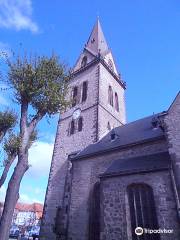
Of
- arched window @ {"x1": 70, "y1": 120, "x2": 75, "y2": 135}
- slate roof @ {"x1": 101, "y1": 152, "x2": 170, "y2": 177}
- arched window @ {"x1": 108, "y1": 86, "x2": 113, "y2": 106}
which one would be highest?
arched window @ {"x1": 108, "y1": 86, "x2": 113, "y2": 106}

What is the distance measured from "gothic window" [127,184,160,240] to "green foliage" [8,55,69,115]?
5.85 m

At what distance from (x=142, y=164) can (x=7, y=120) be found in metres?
9.15

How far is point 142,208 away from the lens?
32.5 feet

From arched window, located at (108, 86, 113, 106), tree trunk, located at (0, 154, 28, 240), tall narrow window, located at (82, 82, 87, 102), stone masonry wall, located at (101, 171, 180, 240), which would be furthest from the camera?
arched window, located at (108, 86, 113, 106)

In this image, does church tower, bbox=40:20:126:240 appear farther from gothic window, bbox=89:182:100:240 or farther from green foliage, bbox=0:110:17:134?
green foliage, bbox=0:110:17:134

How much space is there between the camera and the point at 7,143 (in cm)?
1347

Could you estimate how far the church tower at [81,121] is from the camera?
16.2 metres

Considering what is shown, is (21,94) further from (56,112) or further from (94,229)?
(94,229)

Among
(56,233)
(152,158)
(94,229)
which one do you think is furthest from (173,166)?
(56,233)

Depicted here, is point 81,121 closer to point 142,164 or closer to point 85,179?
point 85,179

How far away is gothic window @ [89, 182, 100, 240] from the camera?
40.4ft

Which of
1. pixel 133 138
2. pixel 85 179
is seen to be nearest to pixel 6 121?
pixel 85 179

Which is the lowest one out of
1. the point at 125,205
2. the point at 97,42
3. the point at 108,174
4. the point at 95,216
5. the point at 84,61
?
the point at 95,216

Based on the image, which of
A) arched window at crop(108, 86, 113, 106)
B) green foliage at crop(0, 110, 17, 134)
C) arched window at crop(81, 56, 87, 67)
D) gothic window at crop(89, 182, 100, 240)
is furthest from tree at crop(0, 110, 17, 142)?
arched window at crop(81, 56, 87, 67)
